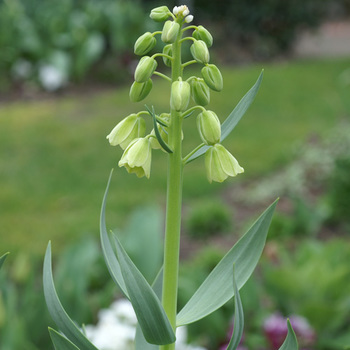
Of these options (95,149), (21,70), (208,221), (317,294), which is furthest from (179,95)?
(21,70)

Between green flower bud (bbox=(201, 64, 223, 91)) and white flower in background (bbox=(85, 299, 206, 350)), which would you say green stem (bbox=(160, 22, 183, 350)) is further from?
white flower in background (bbox=(85, 299, 206, 350))

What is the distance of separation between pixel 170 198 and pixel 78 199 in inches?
170

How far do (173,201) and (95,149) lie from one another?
5.34 meters

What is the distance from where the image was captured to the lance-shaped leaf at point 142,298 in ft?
2.88

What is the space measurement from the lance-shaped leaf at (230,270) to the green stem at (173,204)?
0.12 ft

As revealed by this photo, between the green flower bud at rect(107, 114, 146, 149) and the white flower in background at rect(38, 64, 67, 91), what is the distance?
719 cm

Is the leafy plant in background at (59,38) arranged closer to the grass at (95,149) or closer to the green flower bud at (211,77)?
the grass at (95,149)

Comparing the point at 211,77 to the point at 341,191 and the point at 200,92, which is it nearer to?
the point at 200,92

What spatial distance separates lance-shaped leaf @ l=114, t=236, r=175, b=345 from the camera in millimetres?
879

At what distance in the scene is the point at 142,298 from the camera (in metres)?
0.88

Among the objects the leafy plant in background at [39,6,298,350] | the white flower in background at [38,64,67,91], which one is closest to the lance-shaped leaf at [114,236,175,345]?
the leafy plant in background at [39,6,298,350]

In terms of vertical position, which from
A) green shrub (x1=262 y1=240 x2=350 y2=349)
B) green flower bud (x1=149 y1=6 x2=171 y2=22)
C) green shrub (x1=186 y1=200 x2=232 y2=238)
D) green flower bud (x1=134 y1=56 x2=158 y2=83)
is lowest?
green shrub (x1=186 y1=200 x2=232 y2=238)

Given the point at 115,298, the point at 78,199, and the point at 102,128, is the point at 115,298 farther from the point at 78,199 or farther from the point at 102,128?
the point at 102,128

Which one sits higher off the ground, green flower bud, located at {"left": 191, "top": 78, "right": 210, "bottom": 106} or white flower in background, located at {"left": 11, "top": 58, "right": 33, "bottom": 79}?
green flower bud, located at {"left": 191, "top": 78, "right": 210, "bottom": 106}
